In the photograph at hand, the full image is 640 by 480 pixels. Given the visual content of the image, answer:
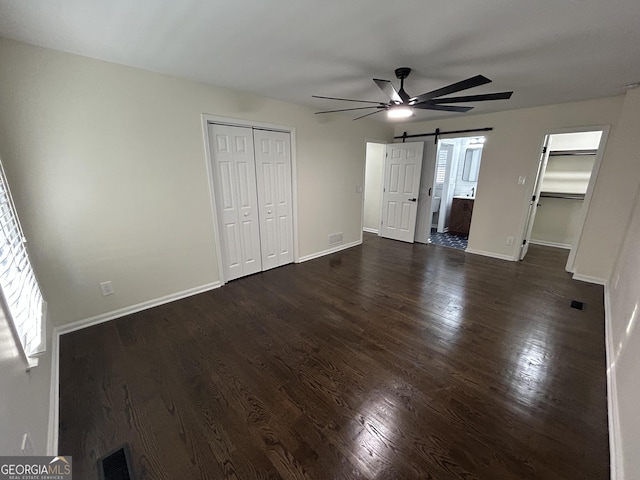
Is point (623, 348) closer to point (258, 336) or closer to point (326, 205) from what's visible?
point (258, 336)

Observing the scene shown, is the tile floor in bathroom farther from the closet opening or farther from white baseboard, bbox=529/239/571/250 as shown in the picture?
white baseboard, bbox=529/239/571/250

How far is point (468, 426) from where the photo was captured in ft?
4.93

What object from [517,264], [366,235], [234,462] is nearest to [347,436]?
[234,462]

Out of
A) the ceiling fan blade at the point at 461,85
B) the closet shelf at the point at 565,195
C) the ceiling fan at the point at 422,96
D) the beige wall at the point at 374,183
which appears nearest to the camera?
the ceiling fan blade at the point at 461,85

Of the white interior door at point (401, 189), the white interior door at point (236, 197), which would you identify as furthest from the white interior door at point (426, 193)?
the white interior door at point (236, 197)

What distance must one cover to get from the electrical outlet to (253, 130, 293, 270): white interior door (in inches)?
69.7

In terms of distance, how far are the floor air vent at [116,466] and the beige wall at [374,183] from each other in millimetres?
5435

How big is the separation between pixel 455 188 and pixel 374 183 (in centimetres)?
206

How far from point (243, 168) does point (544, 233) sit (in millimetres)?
5945

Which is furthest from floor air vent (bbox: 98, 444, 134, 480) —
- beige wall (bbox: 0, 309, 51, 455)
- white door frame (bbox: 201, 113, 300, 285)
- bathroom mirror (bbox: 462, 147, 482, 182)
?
bathroom mirror (bbox: 462, 147, 482, 182)

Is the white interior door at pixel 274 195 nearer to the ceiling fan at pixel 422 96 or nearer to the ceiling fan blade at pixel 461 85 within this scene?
the ceiling fan at pixel 422 96

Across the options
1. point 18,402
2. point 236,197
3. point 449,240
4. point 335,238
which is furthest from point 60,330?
point 449,240

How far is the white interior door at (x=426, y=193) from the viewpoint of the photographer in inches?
193

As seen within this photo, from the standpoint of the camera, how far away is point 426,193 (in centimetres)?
507
